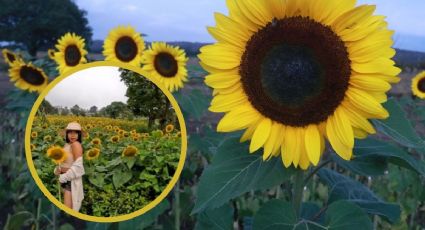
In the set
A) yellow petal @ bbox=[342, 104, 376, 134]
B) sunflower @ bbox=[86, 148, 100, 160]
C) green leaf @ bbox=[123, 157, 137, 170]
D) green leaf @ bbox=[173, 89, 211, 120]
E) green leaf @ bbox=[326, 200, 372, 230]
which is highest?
green leaf @ bbox=[173, 89, 211, 120]

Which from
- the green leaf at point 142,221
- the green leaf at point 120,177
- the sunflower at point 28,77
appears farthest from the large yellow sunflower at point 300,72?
the sunflower at point 28,77

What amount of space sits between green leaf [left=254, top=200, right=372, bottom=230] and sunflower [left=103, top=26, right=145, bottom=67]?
6.41 ft

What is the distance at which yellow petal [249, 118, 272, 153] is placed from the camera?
1151 millimetres

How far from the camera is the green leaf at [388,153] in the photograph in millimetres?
1254

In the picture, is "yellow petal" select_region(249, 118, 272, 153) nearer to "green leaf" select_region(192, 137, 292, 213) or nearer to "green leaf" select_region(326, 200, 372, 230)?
"green leaf" select_region(192, 137, 292, 213)

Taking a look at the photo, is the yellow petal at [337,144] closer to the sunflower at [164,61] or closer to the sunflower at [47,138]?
the sunflower at [47,138]

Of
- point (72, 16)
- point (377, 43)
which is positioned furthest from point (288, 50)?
point (72, 16)

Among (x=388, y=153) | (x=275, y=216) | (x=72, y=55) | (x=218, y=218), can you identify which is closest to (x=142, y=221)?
(x=218, y=218)

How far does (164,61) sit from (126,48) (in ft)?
1.19

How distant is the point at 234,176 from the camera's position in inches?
47.1

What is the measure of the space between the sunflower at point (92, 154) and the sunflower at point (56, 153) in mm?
46

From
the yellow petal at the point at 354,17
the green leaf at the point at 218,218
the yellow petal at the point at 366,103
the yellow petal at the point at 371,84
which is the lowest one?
the green leaf at the point at 218,218

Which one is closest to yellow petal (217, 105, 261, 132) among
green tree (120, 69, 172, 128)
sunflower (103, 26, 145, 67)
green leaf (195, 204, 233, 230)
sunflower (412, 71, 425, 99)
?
green tree (120, 69, 172, 128)

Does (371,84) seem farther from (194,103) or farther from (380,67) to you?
(194,103)
